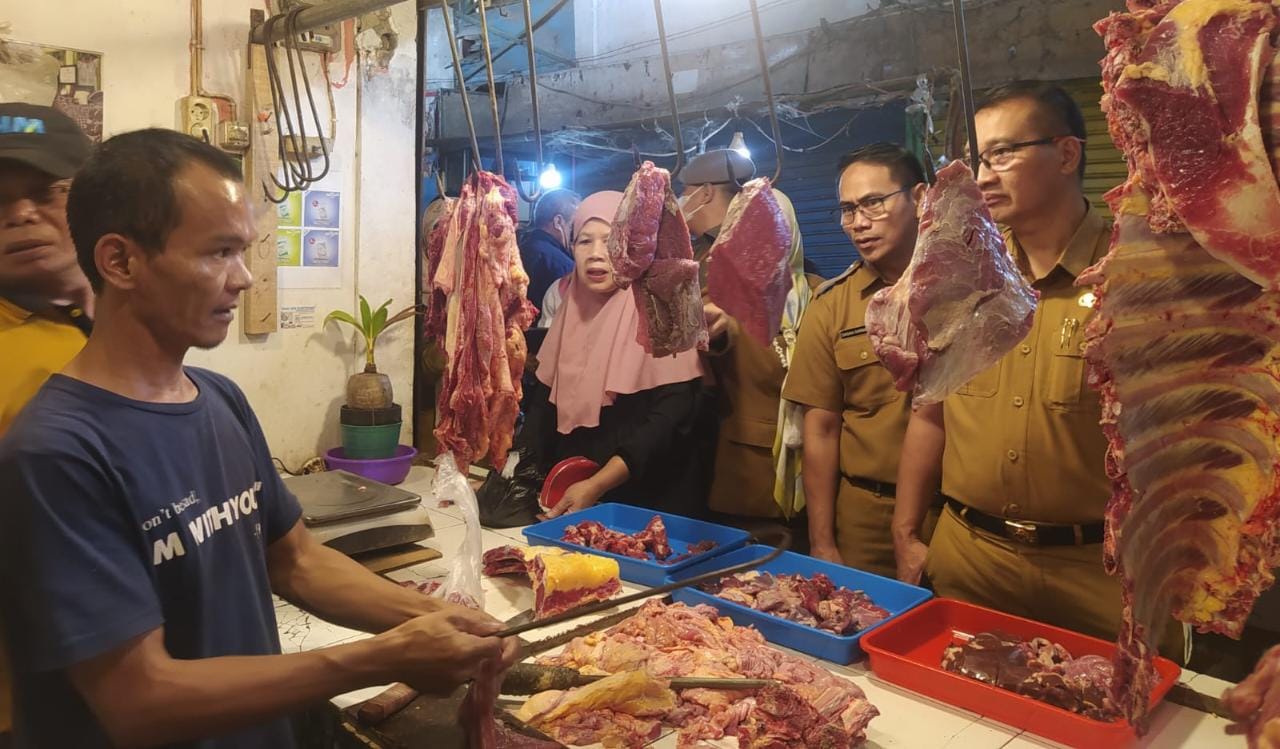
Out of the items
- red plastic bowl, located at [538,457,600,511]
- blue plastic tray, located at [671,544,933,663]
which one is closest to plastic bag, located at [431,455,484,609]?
blue plastic tray, located at [671,544,933,663]

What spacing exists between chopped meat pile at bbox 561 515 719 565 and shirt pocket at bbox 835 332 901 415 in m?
0.76

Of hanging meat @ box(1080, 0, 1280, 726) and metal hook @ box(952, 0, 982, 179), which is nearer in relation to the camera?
hanging meat @ box(1080, 0, 1280, 726)

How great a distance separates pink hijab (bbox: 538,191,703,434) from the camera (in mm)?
3518

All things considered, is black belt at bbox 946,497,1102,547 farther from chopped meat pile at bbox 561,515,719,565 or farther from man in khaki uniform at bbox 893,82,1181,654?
chopped meat pile at bbox 561,515,719,565

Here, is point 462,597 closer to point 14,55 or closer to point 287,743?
point 287,743

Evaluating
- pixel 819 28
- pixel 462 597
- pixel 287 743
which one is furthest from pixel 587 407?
pixel 819 28

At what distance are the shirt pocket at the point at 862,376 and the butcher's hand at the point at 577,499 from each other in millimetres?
1011

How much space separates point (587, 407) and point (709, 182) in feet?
3.48

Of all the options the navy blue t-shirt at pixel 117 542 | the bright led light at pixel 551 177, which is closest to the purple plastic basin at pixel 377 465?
the navy blue t-shirt at pixel 117 542

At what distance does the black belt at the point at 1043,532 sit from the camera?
2.38 metres

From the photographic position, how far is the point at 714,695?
192 centimetres

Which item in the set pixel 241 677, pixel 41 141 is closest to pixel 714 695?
pixel 241 677

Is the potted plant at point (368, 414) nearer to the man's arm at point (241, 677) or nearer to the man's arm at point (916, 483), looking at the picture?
the man's arm at point (916, 483)

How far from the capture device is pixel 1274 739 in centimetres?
105
